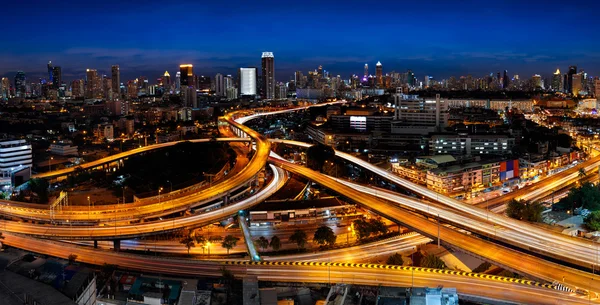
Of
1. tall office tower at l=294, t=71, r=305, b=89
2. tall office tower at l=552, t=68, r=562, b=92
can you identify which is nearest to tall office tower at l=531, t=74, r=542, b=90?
tall office tower at l=552, t=68, r=562, b=92

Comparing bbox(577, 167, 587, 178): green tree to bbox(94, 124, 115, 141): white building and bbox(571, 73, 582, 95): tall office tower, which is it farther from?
bbox(571, 73, 582, 95): tall office tower

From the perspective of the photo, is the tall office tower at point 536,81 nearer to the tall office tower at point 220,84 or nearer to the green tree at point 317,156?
the tall office tower at point 220,84

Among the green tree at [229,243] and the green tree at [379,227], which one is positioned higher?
the green tree at [379,227]

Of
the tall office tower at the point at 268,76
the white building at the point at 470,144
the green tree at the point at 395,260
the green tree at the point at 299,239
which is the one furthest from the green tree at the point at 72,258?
the tall office tower at the point at 268,76

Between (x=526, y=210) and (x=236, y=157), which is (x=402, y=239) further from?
(x=236, y=157)

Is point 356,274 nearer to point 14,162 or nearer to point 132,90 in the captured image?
point 14,162

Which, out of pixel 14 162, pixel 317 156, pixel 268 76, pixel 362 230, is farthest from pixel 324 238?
pixel 268 76
